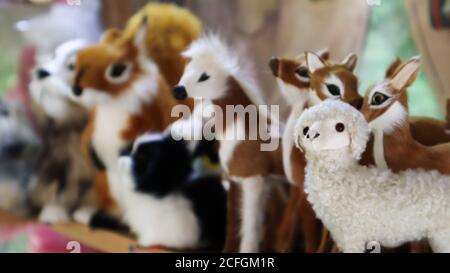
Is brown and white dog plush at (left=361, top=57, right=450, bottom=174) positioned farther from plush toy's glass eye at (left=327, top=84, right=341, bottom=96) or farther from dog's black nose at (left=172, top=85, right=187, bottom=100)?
dog's black nose at (left=172, top=85, right=187, bottom=100)

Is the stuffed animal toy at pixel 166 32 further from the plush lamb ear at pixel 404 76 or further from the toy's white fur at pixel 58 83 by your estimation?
the plush lamb ear at pixel 404 76

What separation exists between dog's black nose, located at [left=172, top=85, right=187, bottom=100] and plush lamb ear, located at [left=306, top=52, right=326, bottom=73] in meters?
0.17

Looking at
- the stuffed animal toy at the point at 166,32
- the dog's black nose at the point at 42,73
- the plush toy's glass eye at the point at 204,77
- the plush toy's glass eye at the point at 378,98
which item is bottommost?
the plush toy's glass eye at the point at 378,98

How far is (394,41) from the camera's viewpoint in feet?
2.58

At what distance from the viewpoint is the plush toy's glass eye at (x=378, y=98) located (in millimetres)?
729

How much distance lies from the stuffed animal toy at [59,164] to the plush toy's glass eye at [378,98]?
430 mm

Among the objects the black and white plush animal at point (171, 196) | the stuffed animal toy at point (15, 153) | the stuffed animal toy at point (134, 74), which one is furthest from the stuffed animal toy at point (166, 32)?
the stuffed animal toy at point (15, 153)

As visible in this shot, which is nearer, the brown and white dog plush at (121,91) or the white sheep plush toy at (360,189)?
the white sheep plush toy at (360,189)

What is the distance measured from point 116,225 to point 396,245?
0.41 m

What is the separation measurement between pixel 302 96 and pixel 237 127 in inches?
3.9

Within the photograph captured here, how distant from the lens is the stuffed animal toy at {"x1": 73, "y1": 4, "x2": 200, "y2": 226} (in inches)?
33.4

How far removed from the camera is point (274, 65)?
80 cm
